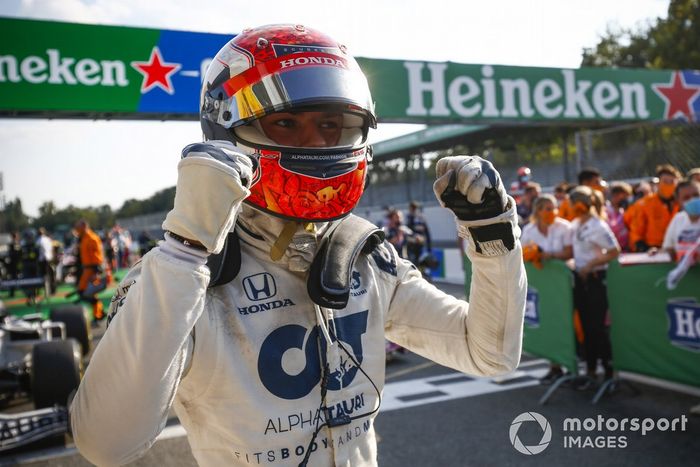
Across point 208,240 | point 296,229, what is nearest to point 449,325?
point 296,229

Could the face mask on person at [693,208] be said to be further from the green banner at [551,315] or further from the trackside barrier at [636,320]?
the green banner at [551,315]

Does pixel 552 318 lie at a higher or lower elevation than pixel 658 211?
lower

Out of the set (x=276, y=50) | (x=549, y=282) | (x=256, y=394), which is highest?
(x=276, y=50)

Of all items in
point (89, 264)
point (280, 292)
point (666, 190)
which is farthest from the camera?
point (89, 264)

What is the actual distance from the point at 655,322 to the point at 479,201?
3699mm

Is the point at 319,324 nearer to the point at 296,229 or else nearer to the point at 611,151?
the point at 296,229

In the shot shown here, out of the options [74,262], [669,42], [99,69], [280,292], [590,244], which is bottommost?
[74,262]

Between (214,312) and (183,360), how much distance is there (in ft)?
0.48

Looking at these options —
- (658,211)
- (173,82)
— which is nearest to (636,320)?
(658,211)

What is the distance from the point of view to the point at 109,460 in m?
1.04

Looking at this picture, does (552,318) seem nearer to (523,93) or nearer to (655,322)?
(655,322)

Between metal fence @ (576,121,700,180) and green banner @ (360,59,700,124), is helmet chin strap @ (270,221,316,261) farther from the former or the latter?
metal fence @ (576,121,700,180)

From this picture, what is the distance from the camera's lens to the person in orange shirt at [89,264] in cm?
909

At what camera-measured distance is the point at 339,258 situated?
1336 mm
